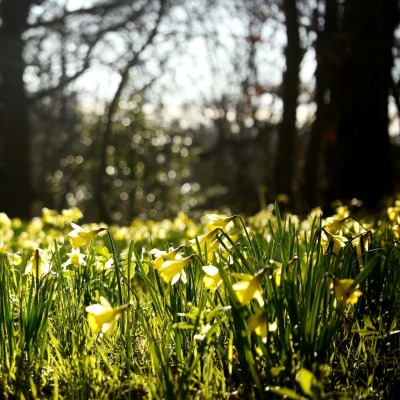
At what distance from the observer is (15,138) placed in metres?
14.1

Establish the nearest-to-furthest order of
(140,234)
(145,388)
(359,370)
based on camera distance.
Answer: (145,388) → (359,370) → (140,234)

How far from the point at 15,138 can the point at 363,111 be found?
9577 millimetres

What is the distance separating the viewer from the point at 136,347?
6.25ft

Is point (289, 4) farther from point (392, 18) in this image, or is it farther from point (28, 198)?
point (28, 198)

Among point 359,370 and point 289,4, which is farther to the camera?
point 289,4

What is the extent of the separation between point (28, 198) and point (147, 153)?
6.04m

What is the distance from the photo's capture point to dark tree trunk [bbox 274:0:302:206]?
9938mm

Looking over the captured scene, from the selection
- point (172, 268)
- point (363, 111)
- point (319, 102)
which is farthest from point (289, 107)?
point (172, 268)

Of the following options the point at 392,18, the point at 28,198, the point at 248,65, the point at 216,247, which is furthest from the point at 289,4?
the point at 248,65

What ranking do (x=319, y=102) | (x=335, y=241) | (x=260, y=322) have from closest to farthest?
1. (x=260, y=322)
2. (x=335, y=241)
3. (x=319, y=102)

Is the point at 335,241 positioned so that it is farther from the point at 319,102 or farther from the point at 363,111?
the point at 319,102

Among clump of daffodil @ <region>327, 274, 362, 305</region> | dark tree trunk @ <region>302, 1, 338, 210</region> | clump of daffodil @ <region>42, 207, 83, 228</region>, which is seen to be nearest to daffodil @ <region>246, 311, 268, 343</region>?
clump of daffodil @ <region>327, 274, 362, 305</region>

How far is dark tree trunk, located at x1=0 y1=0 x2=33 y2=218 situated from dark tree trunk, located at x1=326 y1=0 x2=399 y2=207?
8894mm

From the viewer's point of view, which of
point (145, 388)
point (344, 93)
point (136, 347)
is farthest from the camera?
point (344, 93)
